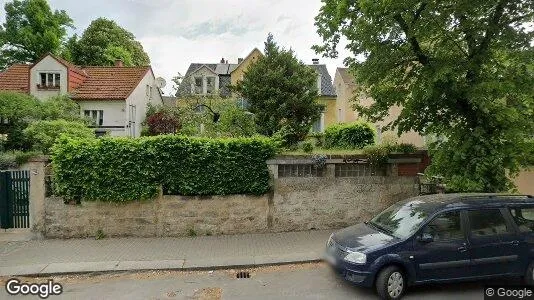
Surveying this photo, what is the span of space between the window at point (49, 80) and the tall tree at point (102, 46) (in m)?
13.1

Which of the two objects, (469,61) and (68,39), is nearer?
(469,61)

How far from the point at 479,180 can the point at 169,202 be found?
7963mm

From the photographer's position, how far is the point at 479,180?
28.4ft

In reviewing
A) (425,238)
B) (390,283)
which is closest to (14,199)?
(390,283)

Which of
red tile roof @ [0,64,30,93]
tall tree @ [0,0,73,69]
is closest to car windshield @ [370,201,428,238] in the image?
red tile roof @ [0,64,30,93]

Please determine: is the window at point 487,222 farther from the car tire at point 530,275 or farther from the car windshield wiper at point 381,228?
the car windshield wiper at point 381,228

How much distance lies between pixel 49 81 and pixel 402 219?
28.8 metres

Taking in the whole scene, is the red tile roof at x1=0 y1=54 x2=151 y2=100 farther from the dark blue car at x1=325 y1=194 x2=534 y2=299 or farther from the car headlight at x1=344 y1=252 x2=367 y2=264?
the dark blue car at x1=325 y1=194 x2=534 y2=299

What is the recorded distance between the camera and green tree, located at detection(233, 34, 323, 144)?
2317 centimetres

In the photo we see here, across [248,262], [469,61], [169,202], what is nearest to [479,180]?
[469,61]

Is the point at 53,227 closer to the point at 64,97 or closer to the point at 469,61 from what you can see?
the point at 469,61

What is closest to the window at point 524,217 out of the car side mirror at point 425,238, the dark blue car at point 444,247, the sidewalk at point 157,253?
the dark blue car at point 444,247

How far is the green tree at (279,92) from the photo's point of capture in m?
23.2

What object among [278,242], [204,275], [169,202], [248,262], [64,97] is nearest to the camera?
[204,275]
